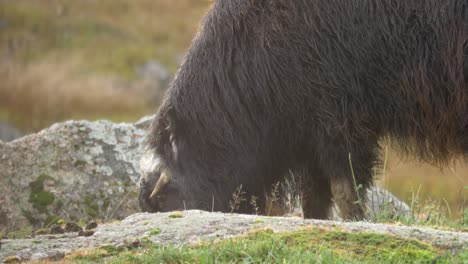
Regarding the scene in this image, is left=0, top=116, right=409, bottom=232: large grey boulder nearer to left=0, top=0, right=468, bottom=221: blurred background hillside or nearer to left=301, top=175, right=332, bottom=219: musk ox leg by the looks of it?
left=301, top=175, right=332, bottom=219: musk ox leg

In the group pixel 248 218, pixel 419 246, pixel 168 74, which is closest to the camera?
pixel 419 246

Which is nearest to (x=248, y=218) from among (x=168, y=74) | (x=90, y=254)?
(x=90, y=254)

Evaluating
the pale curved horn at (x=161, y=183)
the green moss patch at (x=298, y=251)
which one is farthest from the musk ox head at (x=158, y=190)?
the green moss patch at (x=298, y=251)

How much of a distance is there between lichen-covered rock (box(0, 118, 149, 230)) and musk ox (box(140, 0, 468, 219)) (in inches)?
76.6

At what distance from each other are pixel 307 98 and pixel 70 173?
3414 mm

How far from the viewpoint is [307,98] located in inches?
283

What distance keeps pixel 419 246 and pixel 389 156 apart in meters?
2.56

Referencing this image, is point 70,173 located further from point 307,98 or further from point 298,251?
point 298,251

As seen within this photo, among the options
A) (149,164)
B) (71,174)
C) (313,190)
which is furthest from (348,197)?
(71,174)

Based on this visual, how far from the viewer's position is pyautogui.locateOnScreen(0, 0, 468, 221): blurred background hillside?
26.7 metres

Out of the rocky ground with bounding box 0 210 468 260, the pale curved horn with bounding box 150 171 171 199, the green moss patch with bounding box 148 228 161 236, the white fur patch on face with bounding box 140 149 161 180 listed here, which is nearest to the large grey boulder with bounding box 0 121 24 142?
the white fur patch on face with bounding box 140 149 161 180

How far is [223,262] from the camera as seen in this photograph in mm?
5023

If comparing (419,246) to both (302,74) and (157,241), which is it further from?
(302,74)

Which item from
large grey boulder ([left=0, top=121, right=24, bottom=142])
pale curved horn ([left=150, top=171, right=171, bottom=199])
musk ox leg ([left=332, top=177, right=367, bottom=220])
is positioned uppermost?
large grey boulder ([left=0, top=121, right=24, bottom=142])
